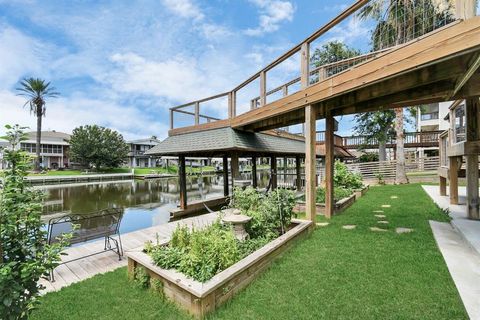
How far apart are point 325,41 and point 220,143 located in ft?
14.3

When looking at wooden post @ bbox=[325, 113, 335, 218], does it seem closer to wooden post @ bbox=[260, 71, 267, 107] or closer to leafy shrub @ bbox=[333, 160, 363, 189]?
wooden post @ bbox=[260, 71, 267, 107]

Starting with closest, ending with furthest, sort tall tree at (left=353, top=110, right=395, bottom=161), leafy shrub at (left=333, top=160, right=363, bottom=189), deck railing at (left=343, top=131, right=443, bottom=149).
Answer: leafy shrub at (left=333, top=160, right=363, bottom=189), tall tree at (left=353, top=110, right=395, bottom=161), deck railing at (left=343, top=131, right=443, bottom=149)

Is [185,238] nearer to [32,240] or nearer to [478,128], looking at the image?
[32,240]

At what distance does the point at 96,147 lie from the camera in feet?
118

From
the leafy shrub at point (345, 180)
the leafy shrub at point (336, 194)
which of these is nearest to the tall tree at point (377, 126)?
the leafy shrub at point (345, 180)

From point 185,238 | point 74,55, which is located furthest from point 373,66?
point 74,55

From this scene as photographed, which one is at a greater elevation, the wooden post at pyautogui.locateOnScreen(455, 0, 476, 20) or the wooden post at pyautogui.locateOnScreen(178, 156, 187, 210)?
the wooden post at pyautogui.locateOnScreen(455, 0, 476, 20)

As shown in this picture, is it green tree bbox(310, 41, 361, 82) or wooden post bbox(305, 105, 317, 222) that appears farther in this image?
green tree bbox(310, 41, 361, 82)

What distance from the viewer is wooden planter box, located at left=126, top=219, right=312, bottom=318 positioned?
102 inches

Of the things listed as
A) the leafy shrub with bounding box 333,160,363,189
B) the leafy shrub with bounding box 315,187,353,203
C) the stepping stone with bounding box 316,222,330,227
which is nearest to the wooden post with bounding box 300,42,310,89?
the stepping stone with bounding box 316,222,330,227

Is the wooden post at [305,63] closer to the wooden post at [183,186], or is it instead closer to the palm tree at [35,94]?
the wooden post at [183,186]

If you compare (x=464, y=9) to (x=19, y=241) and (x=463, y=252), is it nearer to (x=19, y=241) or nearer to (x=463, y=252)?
(x=463, y=252)

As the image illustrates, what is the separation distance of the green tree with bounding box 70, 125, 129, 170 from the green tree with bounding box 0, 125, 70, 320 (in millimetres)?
38452

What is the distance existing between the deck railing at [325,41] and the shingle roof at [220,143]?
66cm
